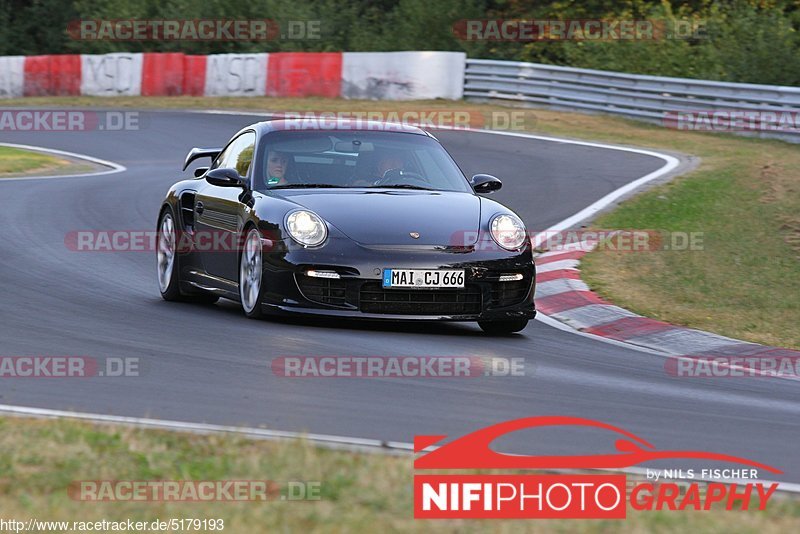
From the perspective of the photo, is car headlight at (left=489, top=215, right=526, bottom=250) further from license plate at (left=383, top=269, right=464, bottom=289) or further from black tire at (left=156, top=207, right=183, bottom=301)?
black tire at (left=156, top=207, right=183, bottom=301)

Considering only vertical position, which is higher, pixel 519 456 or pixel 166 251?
pixel 519 456

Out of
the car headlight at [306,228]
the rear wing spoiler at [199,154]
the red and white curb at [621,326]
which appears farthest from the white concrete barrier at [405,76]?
the car headlight at [306,228]

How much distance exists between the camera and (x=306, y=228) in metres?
8.43

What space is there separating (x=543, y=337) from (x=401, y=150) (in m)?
1.73

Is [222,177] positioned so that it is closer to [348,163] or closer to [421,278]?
[348,163]

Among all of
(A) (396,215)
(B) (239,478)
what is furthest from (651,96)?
(B) (239,478)

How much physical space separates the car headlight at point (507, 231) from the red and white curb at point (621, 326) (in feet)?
3.00

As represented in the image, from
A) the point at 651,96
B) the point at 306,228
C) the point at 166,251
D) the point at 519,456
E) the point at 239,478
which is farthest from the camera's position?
the point at 651,96

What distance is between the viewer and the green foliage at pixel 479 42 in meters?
27.9

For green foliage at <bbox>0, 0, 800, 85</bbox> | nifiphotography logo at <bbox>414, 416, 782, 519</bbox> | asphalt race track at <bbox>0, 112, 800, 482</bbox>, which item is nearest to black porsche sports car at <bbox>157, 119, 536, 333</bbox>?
asphalt race track at <bbox>0, 112, 800, 482</bbox>

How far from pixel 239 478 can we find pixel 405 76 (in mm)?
24554

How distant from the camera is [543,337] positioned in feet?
29.1

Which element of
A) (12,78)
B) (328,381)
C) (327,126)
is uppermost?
(327,126)

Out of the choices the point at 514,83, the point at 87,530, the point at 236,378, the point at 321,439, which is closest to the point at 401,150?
the point at 236,378
